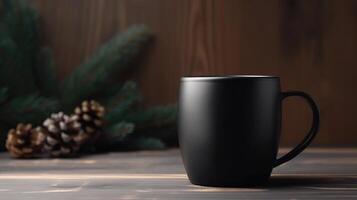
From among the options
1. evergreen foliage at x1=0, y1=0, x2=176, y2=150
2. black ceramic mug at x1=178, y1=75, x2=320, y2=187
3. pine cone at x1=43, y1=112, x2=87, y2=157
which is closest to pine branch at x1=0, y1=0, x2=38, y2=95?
evergreen foliage at x1=0, y1=0, x2=176, y2=150

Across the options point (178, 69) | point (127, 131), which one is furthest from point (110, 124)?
point (178, 69)

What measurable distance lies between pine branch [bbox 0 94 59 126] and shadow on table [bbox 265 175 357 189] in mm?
460

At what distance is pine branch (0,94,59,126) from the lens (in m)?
0.97

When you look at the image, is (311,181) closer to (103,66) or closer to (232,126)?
(232,126)

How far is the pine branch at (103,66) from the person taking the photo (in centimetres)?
103

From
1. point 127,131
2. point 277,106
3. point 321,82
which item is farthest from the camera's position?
point 321,82

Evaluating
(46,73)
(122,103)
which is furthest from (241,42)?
(46,73)

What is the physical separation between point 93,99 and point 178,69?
0.55ft

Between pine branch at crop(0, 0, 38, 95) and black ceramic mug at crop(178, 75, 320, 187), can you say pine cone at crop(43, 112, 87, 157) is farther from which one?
black ceramic mug at crop(178, 75, 320, 187)

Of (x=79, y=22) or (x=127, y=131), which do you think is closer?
(x=127, y=131)

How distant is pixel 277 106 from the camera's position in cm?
60

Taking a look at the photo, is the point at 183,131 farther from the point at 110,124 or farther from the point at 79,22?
the point at 79,22

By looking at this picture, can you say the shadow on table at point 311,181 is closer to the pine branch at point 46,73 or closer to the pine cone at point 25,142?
the pine cone at point 25,142

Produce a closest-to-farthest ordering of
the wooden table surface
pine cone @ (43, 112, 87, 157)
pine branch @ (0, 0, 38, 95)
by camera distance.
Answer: the wooden table surface < pine cone @ (43, 112, 87, 157) < pine branch @ (0, 0, 38, 95)
